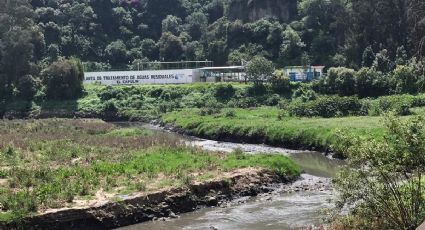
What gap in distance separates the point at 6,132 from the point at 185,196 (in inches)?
1201

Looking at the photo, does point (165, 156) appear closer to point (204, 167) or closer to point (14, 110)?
point (204, 167)

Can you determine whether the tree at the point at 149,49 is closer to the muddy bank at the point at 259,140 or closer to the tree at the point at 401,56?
the tree at the point at 401,56

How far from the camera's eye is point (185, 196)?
3098 cm

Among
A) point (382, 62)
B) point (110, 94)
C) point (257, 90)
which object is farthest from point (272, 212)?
point (110, 94)

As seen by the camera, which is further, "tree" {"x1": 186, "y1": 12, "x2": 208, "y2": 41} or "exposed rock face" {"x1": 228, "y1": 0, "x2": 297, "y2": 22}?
"tree" {"x1": 186, "y1": 12, "x2": 208, "y2": 41}

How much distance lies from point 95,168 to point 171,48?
3633 inches

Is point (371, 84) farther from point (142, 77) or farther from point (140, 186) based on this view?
point (140, 186)

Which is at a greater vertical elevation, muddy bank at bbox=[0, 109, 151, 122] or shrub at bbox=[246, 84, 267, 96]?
shrub at bbox=[246, 84, 267, 96]

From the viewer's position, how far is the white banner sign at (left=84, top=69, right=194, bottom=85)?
100 metres

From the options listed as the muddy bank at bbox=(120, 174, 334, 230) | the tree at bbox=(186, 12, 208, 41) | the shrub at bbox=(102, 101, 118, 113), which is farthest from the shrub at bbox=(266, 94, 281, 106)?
the tree at bbox=(186, 12, 208, 41)

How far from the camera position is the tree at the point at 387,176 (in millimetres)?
18016

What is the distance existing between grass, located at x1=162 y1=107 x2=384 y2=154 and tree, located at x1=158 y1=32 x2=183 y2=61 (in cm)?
5437

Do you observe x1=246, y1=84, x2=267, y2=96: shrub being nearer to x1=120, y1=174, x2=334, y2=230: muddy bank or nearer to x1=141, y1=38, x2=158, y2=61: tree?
x1=120, y1=174, x2=334, y2=230: muddy bank

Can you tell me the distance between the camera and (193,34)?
13300cm
